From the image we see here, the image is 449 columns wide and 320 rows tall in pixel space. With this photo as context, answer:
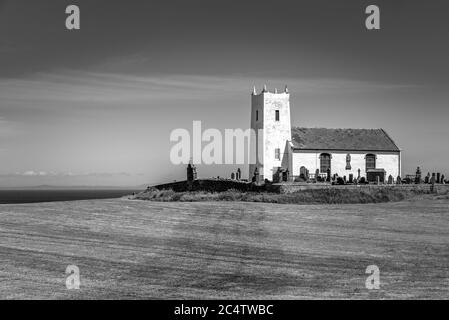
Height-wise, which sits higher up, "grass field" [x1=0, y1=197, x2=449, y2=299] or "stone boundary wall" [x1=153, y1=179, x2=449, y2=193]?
"stone boundary wall" [x1=153, y1=179, x2=449, y2=193]

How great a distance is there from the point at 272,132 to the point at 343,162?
7573mm

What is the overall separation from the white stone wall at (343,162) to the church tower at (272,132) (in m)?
1.55

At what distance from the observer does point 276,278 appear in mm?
17047

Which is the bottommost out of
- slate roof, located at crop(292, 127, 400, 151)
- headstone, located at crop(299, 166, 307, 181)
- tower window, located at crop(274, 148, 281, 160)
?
headstone, located at crop(299, 166, 307, 181)

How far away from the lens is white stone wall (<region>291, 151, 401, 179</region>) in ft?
177

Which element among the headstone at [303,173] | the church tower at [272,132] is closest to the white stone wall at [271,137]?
the church tower at [272,132]

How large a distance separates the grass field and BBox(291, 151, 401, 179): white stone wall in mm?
20220

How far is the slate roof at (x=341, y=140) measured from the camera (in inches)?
2165

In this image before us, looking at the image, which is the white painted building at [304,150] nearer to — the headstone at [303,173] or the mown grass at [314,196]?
the headstone at [303,173]

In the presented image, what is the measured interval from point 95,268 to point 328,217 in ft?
54.6

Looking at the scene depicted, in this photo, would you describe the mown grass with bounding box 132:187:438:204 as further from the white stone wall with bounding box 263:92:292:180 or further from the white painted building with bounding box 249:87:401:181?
the white stone wall with bounding box 263:92:292:180

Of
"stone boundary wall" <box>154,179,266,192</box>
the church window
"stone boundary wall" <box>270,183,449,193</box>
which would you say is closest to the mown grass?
"stone boundary wall" <box>270,183,449,193</box>
